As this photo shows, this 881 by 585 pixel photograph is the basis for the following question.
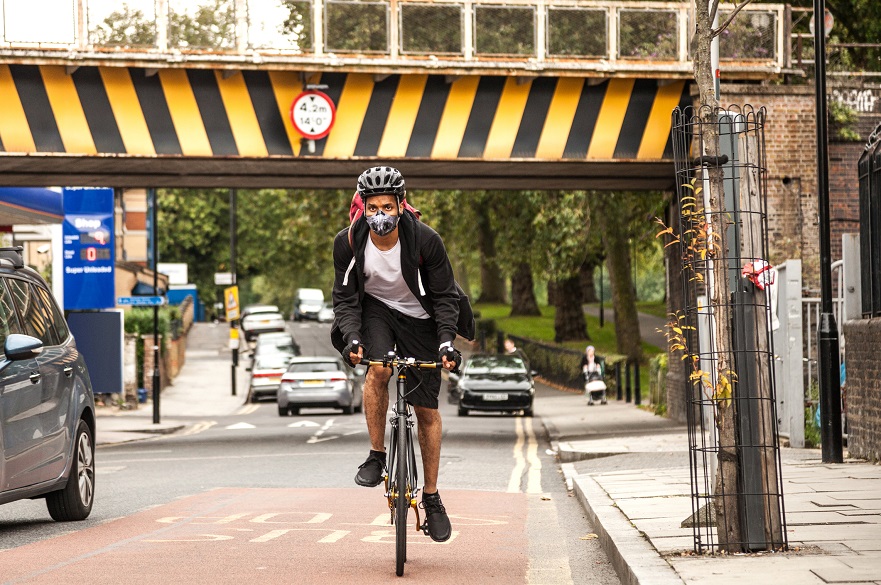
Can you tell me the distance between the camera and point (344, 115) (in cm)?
1977

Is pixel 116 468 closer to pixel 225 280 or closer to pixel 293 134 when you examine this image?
pixel 293 134

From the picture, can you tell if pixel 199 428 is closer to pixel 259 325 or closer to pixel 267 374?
pixel 267 374

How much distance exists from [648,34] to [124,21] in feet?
24.7

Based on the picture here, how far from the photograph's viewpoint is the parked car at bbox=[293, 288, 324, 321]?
269ft

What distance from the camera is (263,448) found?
2077 centimetres

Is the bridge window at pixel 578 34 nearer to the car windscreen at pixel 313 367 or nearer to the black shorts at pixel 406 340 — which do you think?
the black shorts at pixel 406 340

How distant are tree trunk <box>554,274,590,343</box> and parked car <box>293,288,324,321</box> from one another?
35.5m

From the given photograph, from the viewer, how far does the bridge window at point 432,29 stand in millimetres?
19328

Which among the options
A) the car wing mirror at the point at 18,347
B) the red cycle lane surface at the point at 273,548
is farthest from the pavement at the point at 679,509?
the car wing mirror at the point at 18,347

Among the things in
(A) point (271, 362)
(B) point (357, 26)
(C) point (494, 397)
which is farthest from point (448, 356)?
(A) point (271, 362)

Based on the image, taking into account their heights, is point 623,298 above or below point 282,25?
below

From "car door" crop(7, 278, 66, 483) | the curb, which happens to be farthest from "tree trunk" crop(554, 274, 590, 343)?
"car door" crop(7, 278, 66, 483)

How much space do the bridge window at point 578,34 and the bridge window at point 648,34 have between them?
28 cm

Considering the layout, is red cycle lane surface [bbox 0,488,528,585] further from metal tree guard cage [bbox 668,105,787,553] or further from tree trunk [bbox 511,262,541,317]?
tree trunk [bbox 511,262,541,317]
